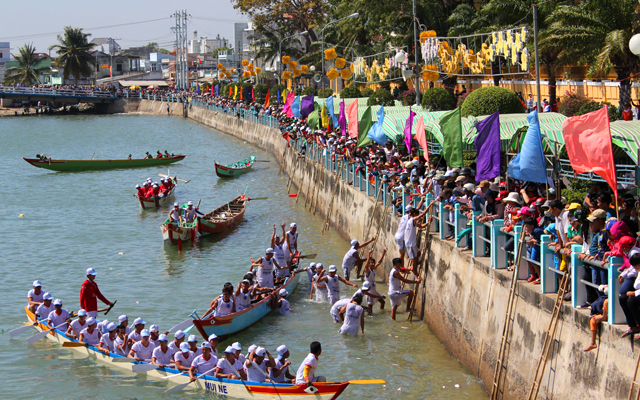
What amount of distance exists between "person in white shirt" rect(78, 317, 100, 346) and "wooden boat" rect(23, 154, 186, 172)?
3600cm

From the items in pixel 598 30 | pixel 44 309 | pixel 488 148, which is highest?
pixel 598 30

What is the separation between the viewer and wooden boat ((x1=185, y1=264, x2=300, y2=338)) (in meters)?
15.6

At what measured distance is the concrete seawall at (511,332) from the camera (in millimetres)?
8977

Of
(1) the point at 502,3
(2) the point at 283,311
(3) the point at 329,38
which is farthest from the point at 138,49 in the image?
(2) the point at 283,311

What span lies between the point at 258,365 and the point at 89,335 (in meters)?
4.98

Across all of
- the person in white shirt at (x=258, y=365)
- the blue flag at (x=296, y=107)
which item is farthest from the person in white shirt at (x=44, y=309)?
the blue flag at (x=296, y=107)

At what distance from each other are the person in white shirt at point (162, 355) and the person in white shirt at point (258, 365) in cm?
223

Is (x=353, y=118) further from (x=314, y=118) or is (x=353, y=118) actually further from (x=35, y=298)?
(x=35, y=298)

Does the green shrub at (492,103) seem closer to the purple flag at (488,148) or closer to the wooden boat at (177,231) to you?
the purple flag at (488,148)

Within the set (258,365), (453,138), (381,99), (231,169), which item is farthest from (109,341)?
(231,169)

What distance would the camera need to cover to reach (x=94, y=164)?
5034 cm

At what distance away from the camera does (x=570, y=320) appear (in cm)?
977

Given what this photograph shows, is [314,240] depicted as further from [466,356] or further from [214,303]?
[466,356]

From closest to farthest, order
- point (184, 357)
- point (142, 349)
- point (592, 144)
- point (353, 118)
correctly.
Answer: point (592, 144) → point (184, 357) → point (142, 349) → point (353, 118)
